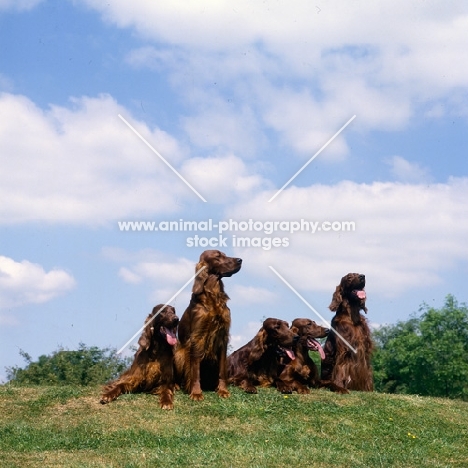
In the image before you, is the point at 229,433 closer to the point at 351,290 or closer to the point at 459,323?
the point at 351,290

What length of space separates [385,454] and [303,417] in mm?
1693

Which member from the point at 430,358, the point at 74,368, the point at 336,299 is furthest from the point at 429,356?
the point at 336,299

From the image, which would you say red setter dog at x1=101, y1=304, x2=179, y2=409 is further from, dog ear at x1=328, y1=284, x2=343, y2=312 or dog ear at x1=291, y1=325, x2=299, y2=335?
dog ear at x1=328, y1=284, x2=343, y2=312

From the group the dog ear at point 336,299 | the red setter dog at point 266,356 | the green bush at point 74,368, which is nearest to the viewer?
the red setter dog at point 266,356

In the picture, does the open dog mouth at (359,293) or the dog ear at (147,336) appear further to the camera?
the open dog mouth at (359,293)

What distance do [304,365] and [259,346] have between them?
973 millimetres

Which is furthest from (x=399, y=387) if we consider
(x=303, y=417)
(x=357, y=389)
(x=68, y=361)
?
(x=303, y=417)

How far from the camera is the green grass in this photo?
31.8 ft

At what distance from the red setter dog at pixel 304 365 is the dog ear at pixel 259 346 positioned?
0.55 m

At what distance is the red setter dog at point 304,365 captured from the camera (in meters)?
13.6

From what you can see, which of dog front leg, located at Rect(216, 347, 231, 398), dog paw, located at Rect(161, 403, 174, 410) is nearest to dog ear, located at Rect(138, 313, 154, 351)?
dog paw, located at Rect(161, 403, 174, 410)

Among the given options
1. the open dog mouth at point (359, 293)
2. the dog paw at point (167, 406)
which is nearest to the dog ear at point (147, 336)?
the dog paw at point (167, 406)

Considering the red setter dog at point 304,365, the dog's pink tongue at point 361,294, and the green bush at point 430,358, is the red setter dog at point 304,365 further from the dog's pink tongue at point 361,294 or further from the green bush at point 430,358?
the green bush at point 430,358

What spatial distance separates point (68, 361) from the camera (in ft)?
86.3
